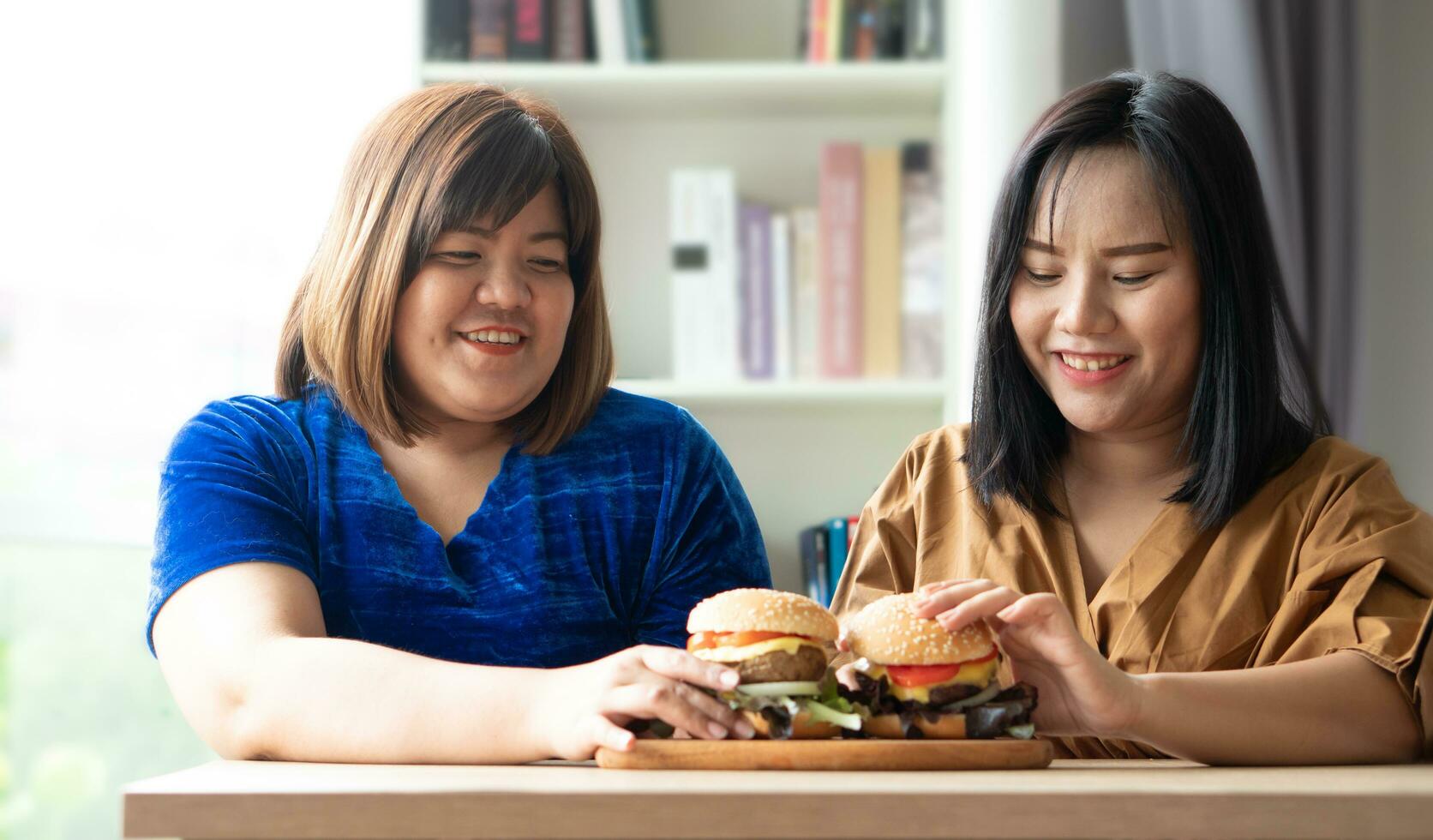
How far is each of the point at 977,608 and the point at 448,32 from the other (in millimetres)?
1659

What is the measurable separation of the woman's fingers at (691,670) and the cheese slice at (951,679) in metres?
0.15

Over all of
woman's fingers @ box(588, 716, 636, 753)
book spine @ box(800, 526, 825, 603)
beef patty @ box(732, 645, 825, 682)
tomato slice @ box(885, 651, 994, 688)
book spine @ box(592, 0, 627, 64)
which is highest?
book spine @ box(592, 0, 627, 64)

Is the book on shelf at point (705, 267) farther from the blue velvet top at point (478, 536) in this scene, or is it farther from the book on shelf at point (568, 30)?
the blue velvet top at point (478, 536)

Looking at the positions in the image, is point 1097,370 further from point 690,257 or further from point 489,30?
point 489,30

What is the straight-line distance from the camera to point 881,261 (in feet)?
7.61

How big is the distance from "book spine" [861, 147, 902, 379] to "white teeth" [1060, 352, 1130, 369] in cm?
97

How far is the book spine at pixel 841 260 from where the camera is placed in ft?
7.60

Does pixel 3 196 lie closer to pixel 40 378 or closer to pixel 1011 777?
pixel 40 378

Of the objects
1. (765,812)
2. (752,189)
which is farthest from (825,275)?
(765,812)

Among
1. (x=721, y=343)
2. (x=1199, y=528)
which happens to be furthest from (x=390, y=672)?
(x=721, y=343)

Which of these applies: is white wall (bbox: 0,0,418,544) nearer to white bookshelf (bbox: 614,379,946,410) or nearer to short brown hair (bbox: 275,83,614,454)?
white bookshelf (bbox: 614,379,946,410)

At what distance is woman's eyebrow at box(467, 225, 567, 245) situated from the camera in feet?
4.38

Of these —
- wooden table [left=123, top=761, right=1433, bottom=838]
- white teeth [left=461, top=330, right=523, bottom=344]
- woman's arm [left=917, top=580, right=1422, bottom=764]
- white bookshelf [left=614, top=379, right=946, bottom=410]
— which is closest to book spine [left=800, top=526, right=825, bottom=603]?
white bookshelf [left=614, top=379, right=946, bottom=410]

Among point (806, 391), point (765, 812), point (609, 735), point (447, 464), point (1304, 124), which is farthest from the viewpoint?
point (1304, 124)
